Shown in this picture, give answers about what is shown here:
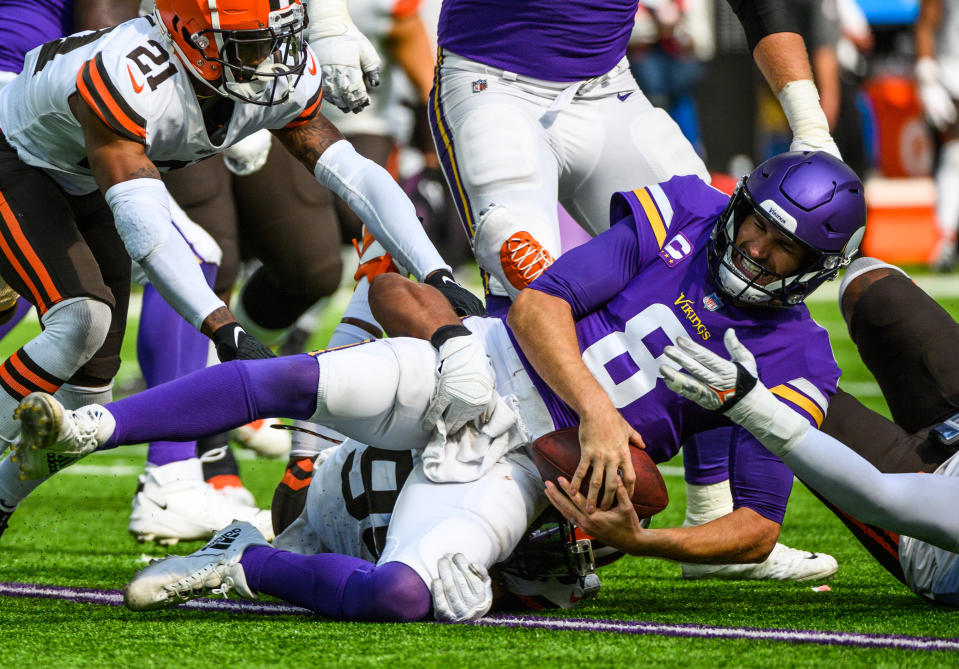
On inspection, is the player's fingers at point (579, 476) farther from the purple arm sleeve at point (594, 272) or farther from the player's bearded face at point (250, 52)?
the player's bearded face at point (250, 52)

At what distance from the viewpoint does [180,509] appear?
4.18 meters

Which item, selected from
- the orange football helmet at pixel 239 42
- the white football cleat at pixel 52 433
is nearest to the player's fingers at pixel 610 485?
the white football cleat at pixel 52 433

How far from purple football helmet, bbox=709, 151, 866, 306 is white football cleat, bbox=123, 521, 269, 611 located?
121cm

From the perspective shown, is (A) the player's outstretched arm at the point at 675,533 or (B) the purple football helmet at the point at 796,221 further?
(B) the purple football helmet at the point at 796,221

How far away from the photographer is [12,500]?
3557 mm

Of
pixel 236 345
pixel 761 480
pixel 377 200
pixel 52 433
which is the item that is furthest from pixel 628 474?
pixel 52 433

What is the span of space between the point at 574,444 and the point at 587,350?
0.28 m

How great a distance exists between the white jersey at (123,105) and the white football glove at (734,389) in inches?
55.5

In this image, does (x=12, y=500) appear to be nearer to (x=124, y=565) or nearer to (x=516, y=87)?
(x=124, y=565)

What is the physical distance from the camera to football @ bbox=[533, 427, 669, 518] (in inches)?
115

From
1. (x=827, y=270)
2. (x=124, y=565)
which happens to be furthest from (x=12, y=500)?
(x=827, y=270)

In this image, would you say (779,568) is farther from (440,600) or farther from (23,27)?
(23,27)

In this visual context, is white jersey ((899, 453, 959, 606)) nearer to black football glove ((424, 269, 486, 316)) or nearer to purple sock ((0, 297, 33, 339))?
black football glove ((424, 269, 486, 316))

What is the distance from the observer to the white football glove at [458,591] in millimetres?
2807
